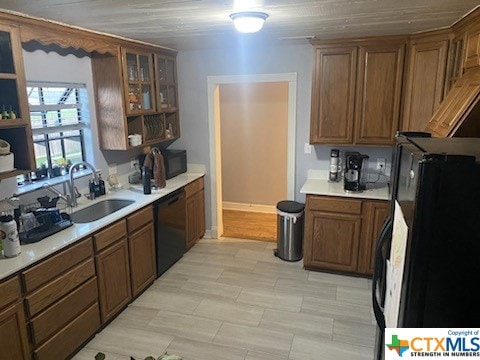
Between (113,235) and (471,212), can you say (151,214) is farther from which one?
(471,212)

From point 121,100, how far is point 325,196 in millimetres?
2187

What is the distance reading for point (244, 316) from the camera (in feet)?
10.1

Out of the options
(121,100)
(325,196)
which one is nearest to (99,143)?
(121,100)

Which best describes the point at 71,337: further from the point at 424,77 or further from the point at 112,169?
the point at 424,77

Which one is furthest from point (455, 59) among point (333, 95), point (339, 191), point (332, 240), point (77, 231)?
point (77, 231)

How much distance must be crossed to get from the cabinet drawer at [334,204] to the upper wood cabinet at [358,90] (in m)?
0.61

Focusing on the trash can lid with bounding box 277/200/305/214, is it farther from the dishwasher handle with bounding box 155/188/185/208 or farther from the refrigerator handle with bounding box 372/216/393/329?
the refrigerator handle with bounding box 372/216/393/329

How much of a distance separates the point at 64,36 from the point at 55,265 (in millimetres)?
1710

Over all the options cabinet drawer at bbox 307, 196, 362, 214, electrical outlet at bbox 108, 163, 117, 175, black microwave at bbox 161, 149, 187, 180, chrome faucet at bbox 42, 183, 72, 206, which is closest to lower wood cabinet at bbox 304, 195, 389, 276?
cabinet drawer at bbox 307, 196, 362, 214

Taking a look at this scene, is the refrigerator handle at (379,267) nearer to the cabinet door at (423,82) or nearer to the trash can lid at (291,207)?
the cabinet door at (423,82)

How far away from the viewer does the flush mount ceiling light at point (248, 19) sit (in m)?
2.35

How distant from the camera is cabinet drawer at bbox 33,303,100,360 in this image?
232cm

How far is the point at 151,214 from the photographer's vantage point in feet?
11.1

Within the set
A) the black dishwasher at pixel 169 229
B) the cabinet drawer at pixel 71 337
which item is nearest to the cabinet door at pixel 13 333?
the cabinet drawer at pixel 71 337
